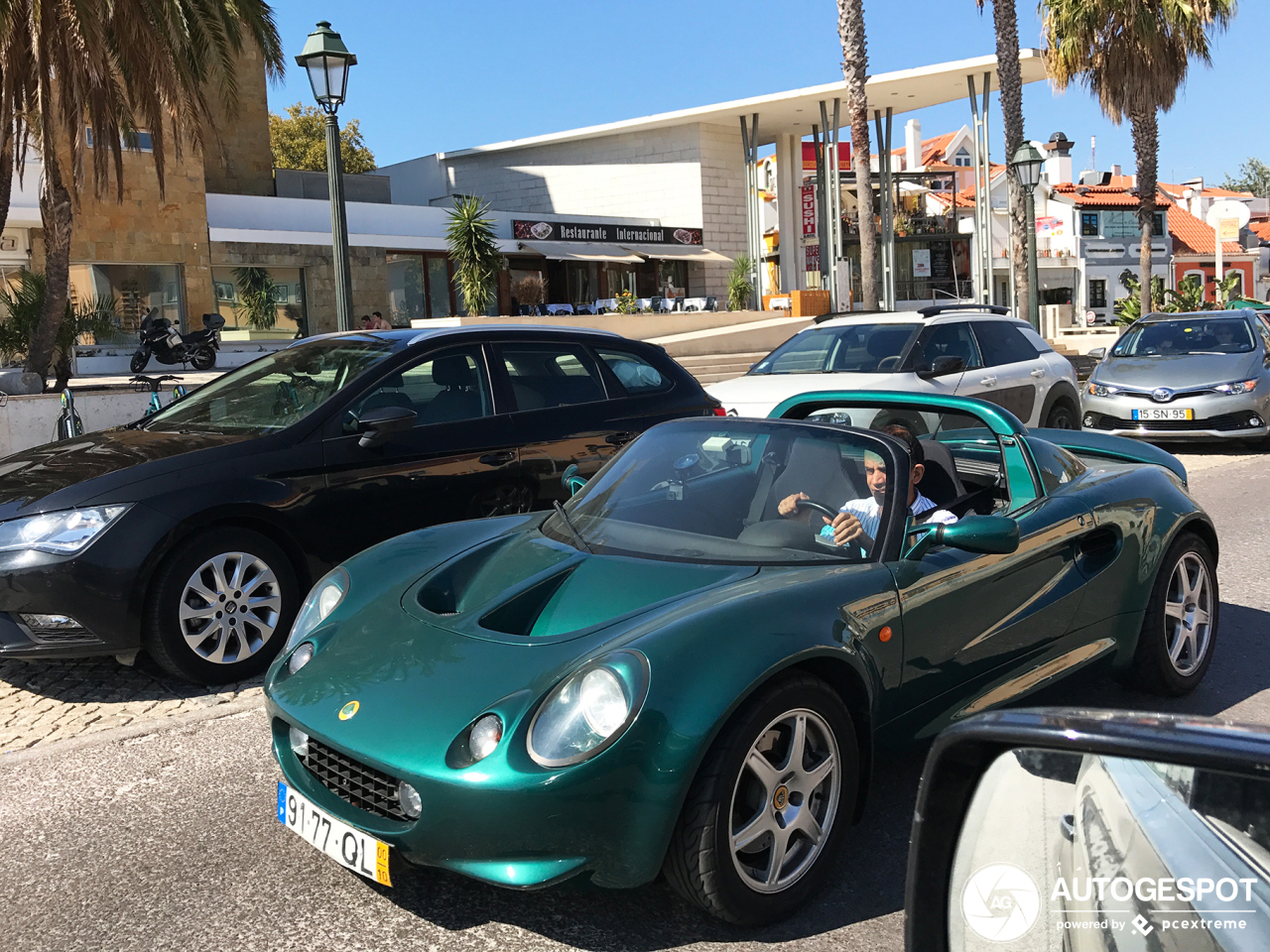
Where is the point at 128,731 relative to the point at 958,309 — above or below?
below

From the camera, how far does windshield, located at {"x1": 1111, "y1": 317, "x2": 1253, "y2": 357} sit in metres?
13.3

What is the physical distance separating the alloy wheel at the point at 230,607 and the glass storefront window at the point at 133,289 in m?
21.7

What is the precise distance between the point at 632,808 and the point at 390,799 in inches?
24.3

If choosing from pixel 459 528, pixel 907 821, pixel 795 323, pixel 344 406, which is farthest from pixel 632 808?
pixel 795 323

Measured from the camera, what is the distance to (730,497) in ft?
13.1

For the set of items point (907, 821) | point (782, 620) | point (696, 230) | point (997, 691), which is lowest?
point (907, 821)

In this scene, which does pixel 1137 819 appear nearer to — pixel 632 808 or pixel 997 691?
pixel 632 808

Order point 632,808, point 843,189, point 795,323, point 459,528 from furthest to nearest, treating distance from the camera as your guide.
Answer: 1. point 843,189
2. point 795,323
3. point 459,528
4. point 632,808

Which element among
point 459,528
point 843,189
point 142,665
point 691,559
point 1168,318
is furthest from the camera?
point 843,189

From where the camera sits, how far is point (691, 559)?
3.60 m

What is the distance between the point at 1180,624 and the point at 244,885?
3.74 meters

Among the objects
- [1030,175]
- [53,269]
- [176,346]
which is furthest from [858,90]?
[53,269]

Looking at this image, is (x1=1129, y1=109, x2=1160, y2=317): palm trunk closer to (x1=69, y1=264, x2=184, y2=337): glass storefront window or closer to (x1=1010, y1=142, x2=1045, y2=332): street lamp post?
(x1=1010, y1=142, x2=1045, y2=332): street lamp post

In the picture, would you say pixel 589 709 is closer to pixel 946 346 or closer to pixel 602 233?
pixel 946 346
